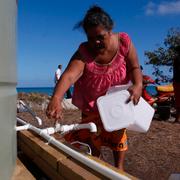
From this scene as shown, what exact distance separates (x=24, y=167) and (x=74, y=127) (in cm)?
41

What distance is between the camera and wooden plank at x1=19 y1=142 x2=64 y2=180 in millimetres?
1961

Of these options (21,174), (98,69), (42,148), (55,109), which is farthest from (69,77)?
(21,174)

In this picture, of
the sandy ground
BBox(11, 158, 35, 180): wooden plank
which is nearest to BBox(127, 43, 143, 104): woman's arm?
BBox(11, 158, 35, 180): wooden plank

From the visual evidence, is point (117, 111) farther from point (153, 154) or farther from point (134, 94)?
point (153, 154)

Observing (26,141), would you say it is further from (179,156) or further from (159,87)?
(159,87)

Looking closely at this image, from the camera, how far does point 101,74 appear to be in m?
2.59

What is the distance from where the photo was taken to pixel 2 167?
1348 millimetres

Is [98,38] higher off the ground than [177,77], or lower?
higher

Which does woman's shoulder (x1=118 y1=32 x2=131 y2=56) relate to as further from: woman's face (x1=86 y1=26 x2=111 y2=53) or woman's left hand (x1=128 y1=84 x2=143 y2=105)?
woman's left hand (x1=128 y1=84 x2=143 y2=105)

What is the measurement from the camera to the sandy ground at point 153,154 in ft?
15.0

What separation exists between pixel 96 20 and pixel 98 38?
0.38 feet

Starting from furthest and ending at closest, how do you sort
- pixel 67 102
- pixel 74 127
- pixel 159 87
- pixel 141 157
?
pixel 67 102 → pixel 159 87 → pixel 141 157 → pixel 74 127

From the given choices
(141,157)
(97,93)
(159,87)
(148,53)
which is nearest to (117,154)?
(97,93)

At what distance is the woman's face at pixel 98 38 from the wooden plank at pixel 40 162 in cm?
79
